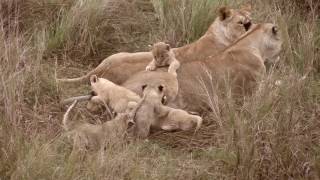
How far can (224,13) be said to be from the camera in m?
6.23

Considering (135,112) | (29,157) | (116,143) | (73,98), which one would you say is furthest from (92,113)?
(29,157)

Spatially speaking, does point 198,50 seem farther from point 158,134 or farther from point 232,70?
point 158,134

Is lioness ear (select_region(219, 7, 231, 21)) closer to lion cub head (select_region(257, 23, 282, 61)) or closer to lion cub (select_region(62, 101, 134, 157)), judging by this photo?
lion cub head (select_region(257, 23, 282, 61))

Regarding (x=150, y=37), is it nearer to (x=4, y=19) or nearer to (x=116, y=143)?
(x=4, y=19)

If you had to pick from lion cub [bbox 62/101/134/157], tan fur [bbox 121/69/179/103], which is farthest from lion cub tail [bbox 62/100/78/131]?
tan fur [bbox 121/69/179/103]

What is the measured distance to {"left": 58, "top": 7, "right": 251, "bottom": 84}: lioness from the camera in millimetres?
5758

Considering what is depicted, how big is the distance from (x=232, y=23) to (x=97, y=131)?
1.86 m

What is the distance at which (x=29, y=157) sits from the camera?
4199 mm

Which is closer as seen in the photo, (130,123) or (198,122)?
(130,123)

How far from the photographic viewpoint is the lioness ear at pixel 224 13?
618cm

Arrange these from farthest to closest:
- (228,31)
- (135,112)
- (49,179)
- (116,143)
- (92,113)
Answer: (228,31)
(92,113)
(135,112)
(116,143)
(49,179)

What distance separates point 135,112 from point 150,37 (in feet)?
5.89

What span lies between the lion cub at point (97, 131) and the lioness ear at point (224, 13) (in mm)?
1467

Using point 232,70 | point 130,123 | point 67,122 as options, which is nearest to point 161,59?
point 232,70
